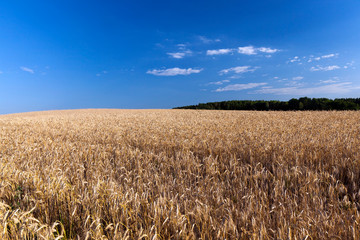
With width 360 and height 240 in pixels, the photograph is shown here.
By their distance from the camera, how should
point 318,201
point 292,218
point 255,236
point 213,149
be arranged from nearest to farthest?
1. point 255,236
2. point 292,218
3. point 318,201
4. point 213,149

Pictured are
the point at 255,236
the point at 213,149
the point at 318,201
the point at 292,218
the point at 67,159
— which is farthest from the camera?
the point at 213,149

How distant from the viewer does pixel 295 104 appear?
4722 centimetres

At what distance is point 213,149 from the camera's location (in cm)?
523

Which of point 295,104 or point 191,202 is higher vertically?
point 295,104

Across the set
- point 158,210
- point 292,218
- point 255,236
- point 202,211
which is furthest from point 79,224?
point 292,218

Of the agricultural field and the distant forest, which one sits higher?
the distant forest

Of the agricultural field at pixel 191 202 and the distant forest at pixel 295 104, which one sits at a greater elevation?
the distant forest at pixel 295 104

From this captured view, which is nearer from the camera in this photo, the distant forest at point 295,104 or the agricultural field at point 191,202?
the agricultural field at point 191,202

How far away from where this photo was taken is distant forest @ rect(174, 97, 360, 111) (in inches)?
1635

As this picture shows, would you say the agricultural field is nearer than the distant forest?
Yes

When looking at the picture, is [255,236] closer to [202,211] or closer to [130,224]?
[202,211]

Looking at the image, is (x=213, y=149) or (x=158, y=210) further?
(x=213, y=149)

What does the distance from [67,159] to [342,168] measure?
590 cm

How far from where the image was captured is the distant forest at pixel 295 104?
41525mm
